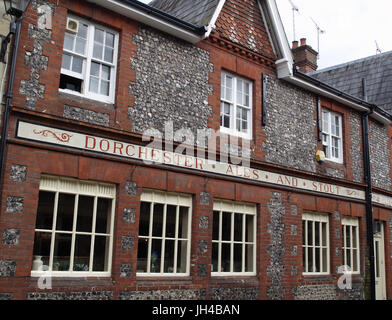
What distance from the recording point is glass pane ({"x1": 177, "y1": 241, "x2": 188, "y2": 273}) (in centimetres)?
963

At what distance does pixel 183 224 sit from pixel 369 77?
1472cm

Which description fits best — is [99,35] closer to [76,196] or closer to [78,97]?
[78,97]

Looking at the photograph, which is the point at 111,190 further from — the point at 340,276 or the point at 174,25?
the point at 340,276

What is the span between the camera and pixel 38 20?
8164 millimetres

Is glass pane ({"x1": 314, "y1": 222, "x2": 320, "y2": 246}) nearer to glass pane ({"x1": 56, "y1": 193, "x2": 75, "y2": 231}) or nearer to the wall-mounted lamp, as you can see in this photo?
glass pane ({"x1": 56, "y1": 193, "x2": 75, "y2": 231})

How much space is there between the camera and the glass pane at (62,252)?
794 centimetres

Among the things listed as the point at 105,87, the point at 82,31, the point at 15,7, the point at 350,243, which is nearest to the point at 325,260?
the point at 350,243

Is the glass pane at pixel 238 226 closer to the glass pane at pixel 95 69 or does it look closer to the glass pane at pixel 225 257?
the glass pane at pixel 225 257

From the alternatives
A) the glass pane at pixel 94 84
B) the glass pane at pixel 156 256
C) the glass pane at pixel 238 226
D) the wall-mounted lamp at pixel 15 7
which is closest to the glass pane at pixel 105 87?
the glass pane at pixel 94 84

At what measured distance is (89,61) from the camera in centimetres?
880

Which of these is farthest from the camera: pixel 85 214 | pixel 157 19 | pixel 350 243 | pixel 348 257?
pixel 350 243

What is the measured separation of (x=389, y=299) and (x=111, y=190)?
11.3 meters

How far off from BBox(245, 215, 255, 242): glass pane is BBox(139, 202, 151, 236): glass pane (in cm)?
308

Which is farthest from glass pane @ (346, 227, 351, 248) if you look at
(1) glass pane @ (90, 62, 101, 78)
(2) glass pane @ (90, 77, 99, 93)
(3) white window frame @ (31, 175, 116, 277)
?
(1) glass pane @ (90, 62, 101, 78)
